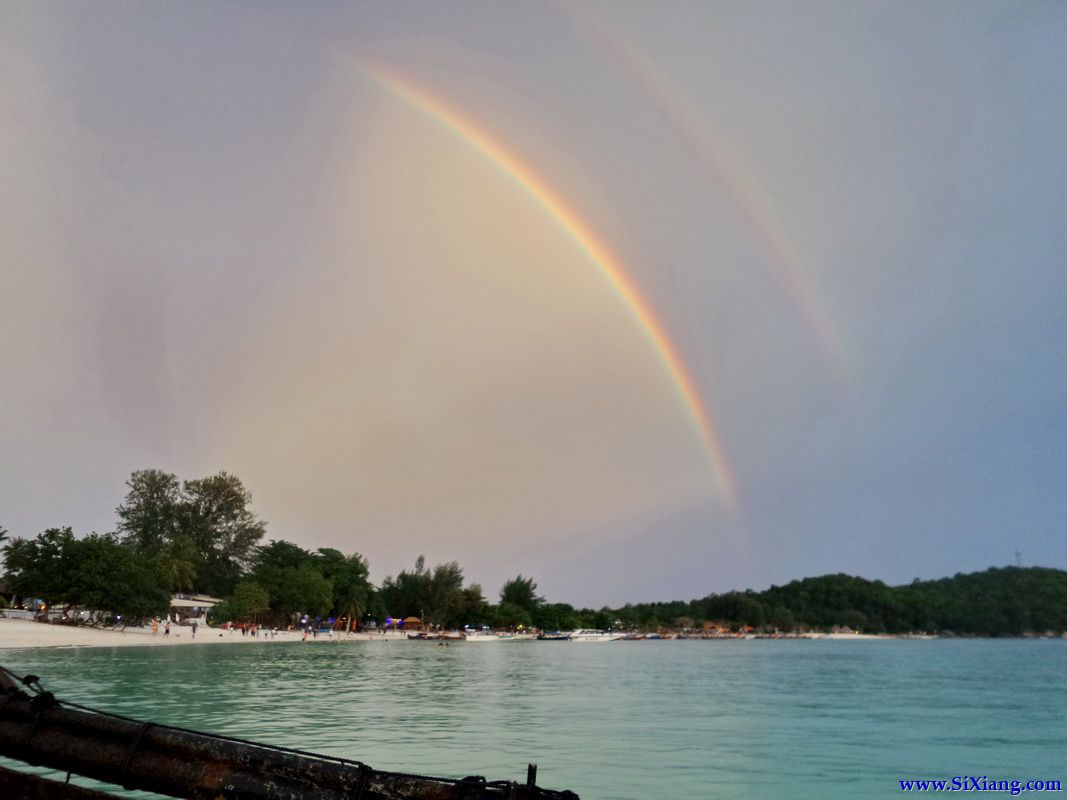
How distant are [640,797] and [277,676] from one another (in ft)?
106

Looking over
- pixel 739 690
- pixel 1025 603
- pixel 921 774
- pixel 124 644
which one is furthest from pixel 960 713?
pixel 1025 603

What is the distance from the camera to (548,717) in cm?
3105

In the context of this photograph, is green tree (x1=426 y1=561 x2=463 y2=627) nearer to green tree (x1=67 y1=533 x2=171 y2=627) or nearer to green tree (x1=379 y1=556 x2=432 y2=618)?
green tree (x1=379 y1=556 x2=432 y2=618)

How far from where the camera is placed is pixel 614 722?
30078 mm

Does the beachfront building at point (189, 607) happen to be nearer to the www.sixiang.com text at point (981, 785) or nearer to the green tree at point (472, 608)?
the green tree at point (472, 608)

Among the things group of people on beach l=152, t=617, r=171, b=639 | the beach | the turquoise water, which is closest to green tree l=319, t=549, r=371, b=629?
the beach

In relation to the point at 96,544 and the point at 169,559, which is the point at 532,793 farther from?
the point at 169,559

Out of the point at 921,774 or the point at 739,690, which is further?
the point at 739,690

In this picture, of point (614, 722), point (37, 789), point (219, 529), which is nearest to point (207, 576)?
point (219, 529)

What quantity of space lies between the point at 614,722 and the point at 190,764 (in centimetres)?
2749

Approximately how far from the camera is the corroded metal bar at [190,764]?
4.48 metres

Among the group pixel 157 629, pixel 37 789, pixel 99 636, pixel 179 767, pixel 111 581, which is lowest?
pixel 37 789

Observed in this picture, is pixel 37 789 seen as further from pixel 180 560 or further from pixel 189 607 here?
pixel 189 607

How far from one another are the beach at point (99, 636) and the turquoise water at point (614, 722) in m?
9.92
